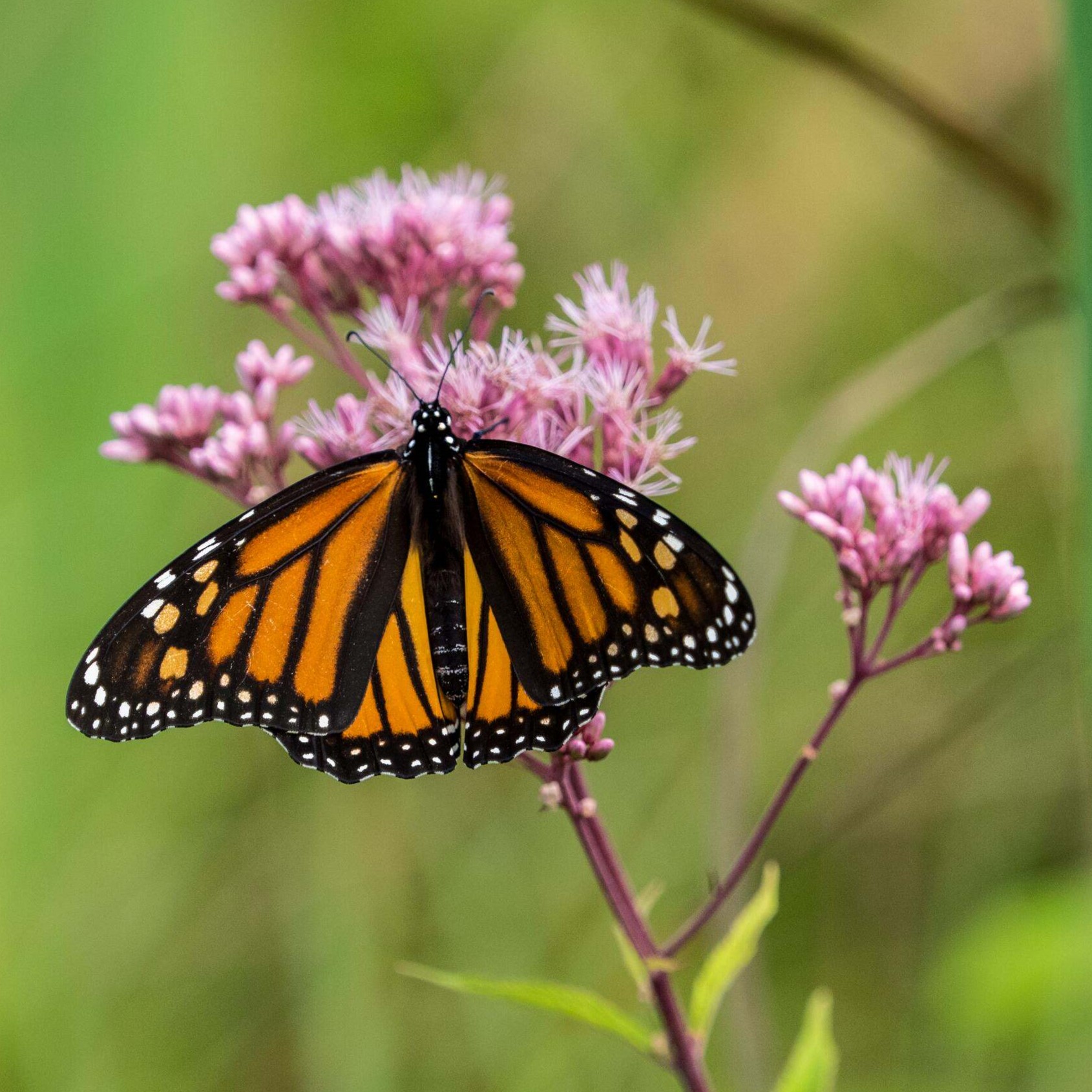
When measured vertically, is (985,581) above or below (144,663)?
above

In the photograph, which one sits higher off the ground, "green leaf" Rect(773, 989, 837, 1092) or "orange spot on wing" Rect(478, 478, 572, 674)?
"orange spot on wing" Rect(478, 478, 572, 674)

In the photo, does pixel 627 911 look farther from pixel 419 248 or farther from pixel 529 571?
pixel 419 248

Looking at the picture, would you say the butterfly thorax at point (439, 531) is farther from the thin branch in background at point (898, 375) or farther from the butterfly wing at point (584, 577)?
the thin branch in background at point (898, 375)

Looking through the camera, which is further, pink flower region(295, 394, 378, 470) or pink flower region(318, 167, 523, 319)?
pink flower region(318, 167, 523, 319)

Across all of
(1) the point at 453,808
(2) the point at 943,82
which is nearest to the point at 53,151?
(1) the point at 453,808

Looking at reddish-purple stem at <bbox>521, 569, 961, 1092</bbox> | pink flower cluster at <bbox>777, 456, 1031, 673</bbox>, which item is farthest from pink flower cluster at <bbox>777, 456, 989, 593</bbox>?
reddish-purple stem at <bbox>521, 569, 961, 1092</bbox>

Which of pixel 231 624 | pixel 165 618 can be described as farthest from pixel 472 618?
pixel 165 618

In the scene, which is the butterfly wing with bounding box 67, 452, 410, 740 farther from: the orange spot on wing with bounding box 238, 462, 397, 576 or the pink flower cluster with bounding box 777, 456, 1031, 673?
the pink flower cluster with bounding box 777, 456, 1031, 673
